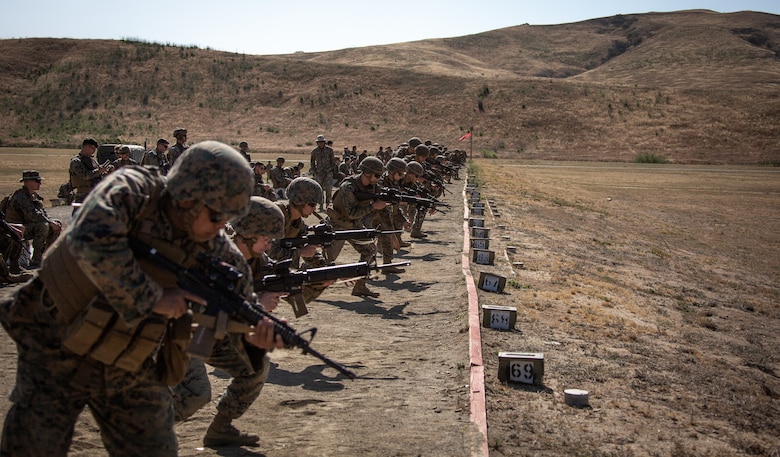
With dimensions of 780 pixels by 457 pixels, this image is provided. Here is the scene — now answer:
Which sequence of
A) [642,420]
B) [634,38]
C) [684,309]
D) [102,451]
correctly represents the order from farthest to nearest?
[634,38] → [684,309] → [642,420] → [102,451]

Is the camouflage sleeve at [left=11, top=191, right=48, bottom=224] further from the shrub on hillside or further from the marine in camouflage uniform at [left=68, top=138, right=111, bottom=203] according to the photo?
the shrub on hillside

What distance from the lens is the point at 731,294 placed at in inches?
587

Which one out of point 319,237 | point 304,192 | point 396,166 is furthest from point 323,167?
point 304,192

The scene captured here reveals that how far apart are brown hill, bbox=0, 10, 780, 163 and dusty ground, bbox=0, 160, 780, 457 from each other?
182ft

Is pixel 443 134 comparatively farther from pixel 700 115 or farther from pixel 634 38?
pixel 634 38

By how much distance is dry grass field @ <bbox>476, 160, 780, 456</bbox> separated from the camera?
6414 millimetres

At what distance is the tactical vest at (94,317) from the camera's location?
3.67 metres

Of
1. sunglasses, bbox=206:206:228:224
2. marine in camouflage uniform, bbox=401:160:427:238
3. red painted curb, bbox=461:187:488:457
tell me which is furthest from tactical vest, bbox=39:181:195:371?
marine in camouflage uniform, bbox=401:160:427:238

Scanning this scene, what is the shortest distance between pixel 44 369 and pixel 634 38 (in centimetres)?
17587

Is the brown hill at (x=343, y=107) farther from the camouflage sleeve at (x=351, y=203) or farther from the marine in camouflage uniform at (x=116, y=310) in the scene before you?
the marine in camouflage uniform at (x=116, y=310)

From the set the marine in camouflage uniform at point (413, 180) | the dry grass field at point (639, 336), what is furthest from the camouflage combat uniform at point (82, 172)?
the dry grass field at point (639, 336)

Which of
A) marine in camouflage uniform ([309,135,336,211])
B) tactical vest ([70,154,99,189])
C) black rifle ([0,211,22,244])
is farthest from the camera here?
marine in camouflage uniform ([309,135,336,211])

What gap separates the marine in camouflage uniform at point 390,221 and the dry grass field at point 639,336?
1927 mm

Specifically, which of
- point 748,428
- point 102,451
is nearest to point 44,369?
point 102,451
